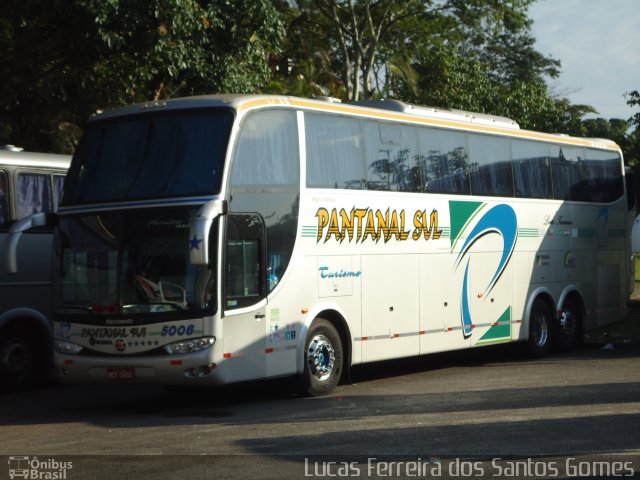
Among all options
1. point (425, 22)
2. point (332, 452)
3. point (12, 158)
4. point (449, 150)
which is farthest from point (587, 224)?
point (425, 22)

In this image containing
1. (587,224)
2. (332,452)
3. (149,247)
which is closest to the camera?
(332,452)

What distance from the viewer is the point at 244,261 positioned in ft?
43.9

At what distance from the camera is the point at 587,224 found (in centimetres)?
2181

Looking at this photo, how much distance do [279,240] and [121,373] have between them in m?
2.51

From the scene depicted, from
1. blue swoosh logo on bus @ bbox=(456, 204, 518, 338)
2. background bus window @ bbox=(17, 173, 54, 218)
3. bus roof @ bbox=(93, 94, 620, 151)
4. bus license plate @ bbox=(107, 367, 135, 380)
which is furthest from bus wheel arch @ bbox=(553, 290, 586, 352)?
bus license plate @ bbox=(107, 367, 135, 380)

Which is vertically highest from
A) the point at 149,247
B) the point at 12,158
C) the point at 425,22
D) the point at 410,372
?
the point at 425,22

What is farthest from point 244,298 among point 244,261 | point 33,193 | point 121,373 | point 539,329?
point 539,329

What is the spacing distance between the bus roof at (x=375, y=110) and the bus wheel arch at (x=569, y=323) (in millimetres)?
2980

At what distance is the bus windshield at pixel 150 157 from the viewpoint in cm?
1320

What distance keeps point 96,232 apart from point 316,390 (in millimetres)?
3406

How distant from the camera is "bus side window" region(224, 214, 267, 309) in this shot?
13.1 meters

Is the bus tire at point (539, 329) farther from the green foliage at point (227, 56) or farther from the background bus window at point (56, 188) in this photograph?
the background bus window at point (56, 188)

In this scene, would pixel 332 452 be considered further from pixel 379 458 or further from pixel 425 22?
pixel 425 22

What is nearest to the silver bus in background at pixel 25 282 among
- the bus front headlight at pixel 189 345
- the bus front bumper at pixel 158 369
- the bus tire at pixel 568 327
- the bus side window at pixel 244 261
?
the bus front bumper at pixel 158 369
